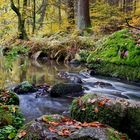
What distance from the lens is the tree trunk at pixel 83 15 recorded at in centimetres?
1825

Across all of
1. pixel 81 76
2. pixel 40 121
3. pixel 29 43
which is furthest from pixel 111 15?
pixel 40 121

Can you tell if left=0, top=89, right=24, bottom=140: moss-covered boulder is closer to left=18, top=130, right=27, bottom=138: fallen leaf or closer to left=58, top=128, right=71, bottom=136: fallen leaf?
left=18, top=130, right=27, bottom=138: fallen leaf

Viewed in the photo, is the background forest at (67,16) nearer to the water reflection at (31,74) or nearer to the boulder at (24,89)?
the water reflection at (31,74)

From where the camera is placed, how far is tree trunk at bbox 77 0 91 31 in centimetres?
1825

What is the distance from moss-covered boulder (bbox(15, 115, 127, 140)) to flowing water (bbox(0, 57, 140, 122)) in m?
2.32

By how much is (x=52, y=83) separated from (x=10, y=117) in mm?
4889

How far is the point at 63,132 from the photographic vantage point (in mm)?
3855

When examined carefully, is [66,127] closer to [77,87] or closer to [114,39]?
[77,87]

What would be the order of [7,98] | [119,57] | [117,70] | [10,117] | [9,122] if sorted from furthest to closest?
[119,57] < [117,70] < [7,98] < [10,117] < [9,122]

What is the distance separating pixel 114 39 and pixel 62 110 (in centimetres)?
561

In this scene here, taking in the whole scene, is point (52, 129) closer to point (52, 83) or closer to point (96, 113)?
point (96, 113)

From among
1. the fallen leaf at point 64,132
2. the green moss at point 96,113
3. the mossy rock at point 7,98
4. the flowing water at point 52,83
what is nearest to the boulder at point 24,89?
the flowing water at point 52,83

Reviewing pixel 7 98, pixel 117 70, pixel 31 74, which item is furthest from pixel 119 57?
pixel 7 98

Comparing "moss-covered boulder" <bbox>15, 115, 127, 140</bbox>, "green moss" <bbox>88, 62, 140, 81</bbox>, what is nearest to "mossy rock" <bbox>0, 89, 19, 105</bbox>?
"moss-covered boulder" <bbox>15, 115, 127, 140</bbox>
